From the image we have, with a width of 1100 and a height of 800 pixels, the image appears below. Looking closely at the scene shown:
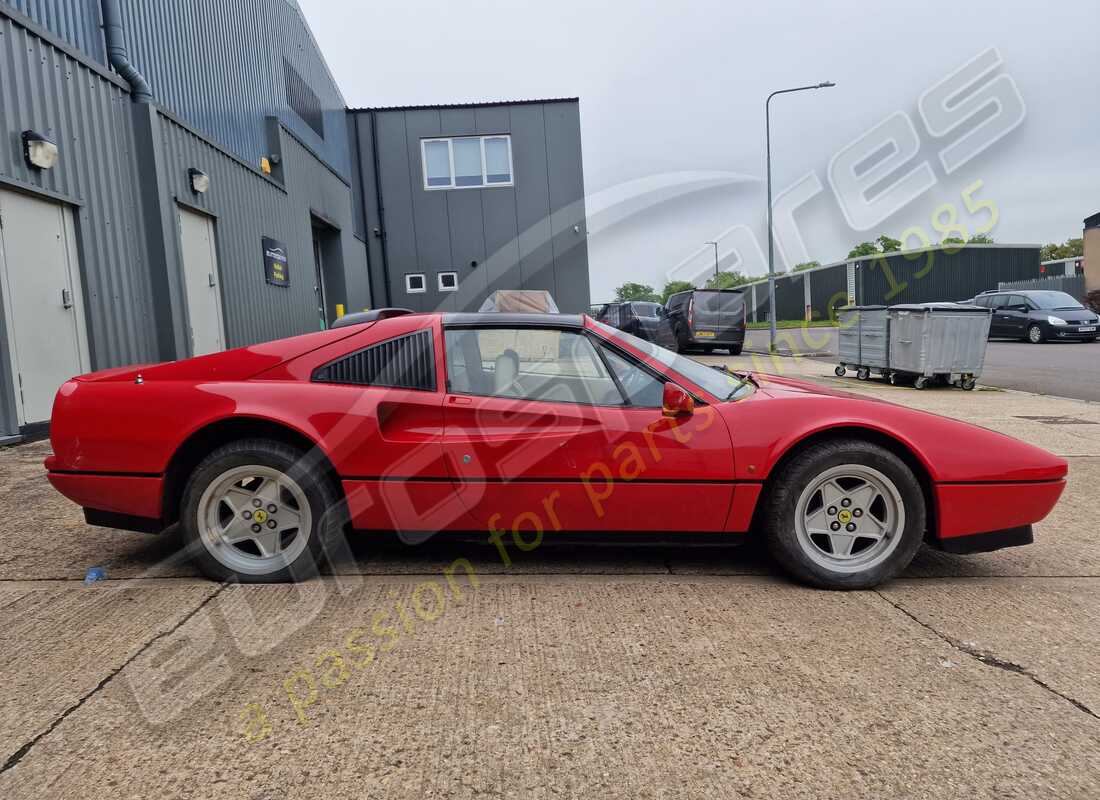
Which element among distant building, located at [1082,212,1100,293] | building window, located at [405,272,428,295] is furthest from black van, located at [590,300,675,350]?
distant building, located at [1082,212,1100,293]

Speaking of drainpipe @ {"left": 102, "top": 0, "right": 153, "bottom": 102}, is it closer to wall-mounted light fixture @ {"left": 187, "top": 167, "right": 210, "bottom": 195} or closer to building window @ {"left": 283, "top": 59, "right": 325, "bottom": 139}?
wall-mounted light fixture @ {"left": 187, "top": 167, "right": 210, "bottom": 195}

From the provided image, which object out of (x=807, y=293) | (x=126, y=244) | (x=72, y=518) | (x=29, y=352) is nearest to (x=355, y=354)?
(x=72, y=518)

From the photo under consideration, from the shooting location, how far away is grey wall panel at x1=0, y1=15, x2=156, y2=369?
603 cm

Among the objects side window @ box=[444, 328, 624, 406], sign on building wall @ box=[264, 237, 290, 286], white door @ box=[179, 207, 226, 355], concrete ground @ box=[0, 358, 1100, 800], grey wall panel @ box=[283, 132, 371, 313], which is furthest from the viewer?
grey wall panel @ box=[283, 132, 371, 313]

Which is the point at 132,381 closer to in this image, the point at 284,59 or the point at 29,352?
the point at 29,352

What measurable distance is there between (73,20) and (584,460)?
747cm

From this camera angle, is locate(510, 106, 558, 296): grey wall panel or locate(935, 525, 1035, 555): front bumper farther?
locate(510, 106, 558, 296): grey wall panel

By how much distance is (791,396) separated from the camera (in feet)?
10.3

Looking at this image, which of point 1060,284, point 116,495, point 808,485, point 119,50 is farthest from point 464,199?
point 1060,284

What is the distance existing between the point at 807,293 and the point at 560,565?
25.2 meters

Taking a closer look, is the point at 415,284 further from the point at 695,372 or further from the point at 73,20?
the point at 695,372

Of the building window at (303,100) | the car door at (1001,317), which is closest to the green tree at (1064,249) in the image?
the car door at (1001,317)

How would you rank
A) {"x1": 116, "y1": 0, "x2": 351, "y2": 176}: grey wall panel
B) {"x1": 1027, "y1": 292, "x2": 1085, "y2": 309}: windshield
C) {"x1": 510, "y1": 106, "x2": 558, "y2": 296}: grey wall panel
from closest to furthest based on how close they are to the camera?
Result: {"x1": 116, "y1": 0, "x2": 351, "y2": 176}: grey wall panel < {"x1": 510, "y1": 106, "x2": 558, "y2": 296}: grey wall panel < {"x1": 1027, "y1": 292, "x2": 1085, "y2": 309}: windshield

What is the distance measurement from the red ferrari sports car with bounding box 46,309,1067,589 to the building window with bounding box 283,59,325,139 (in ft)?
42.4
